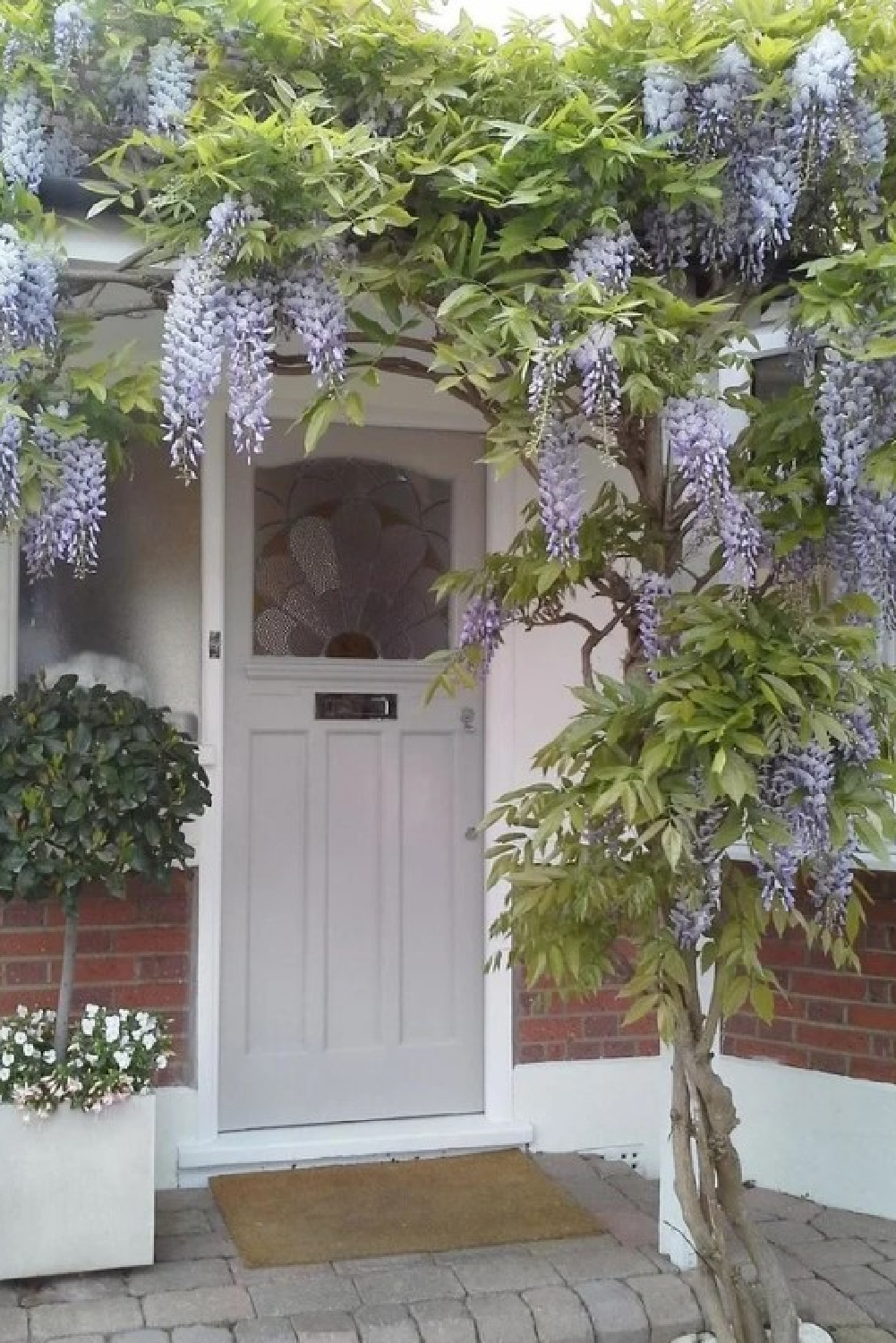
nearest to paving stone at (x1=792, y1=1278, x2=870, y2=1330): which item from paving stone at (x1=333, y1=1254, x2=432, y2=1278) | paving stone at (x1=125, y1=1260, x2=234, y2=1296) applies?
paving stone at (x1=333, y1=1254, x2=432, y2=1278)

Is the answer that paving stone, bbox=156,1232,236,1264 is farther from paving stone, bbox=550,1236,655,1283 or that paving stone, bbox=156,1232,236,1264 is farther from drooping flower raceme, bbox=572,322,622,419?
drooping flower raceme, bbox=572,322,622,419

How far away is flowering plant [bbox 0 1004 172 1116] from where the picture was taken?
3674mm

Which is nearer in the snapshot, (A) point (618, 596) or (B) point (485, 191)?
(B) point (485, 191)

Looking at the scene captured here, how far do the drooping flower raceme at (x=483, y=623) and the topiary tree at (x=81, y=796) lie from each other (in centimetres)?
97

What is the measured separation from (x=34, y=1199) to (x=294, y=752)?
1.64 meters

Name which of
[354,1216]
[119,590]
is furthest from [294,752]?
[354,1216]

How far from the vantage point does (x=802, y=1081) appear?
15.1ft

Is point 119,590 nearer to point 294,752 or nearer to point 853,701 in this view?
point 294,752

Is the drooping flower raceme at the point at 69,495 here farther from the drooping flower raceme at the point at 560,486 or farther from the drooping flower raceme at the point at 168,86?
the drooping flower raceme at the point at 560,486

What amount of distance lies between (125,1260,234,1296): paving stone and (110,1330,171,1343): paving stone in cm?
21

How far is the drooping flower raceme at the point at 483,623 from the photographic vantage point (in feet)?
11.5

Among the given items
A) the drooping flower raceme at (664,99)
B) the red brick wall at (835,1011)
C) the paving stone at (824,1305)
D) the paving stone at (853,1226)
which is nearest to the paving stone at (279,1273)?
the paving stone at (824,1305)

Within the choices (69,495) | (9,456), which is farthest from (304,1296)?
(9,456)

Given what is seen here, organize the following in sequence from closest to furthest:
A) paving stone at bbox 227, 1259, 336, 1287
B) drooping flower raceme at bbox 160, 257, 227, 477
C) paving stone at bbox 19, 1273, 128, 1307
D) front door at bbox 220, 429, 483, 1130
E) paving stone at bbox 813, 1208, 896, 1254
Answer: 1. drooping flower raceme at bbox 160, 257, 227, 477
2. paving stone at bbox 19, 1273, 128, 1307
3. paving stone at bbox 227, 1259, 336, 1287
4. paving stone at bbox 813, 1208, 896, 1254
5. front door at bbox 220, 429, 483, 1130
